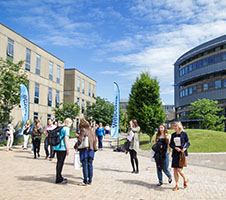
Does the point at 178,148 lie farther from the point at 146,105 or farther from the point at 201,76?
the point at 201,76

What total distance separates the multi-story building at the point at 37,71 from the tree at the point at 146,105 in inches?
472

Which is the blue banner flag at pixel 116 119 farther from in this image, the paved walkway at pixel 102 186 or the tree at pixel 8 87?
the tree at pixel 8 87

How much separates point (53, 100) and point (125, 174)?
31188 millimetres

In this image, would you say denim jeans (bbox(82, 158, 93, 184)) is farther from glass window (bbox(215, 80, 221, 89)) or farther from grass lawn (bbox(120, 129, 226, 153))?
glass window (bbox(215, 80, 221, 89))

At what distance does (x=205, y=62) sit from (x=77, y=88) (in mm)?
24043

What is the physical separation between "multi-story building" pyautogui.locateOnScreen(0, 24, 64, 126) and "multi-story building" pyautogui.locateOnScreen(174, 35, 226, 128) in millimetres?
25148

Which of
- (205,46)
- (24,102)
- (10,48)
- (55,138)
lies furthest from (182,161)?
(205,46)

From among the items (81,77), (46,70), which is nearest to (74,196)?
(46,70)

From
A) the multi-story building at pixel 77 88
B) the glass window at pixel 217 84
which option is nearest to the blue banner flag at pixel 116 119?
the multi-story building at pixel 77 88

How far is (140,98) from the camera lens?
20547 mm

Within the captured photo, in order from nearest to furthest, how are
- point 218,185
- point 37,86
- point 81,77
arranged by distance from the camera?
point 218,185 → point 37,86 → point 81,77

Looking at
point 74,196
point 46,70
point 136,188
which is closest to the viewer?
point 74,196

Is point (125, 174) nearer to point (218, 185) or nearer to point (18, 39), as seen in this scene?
point (218, 185)

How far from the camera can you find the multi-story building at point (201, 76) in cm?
4385
